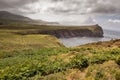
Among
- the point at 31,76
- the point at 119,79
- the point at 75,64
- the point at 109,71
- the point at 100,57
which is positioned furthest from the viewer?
the point at 100,57

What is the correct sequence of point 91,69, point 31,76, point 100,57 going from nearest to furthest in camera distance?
point 91,69 < point 31,76 < point 100,57

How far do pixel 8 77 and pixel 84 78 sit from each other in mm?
9738

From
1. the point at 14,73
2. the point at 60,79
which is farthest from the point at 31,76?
the point at 60,79

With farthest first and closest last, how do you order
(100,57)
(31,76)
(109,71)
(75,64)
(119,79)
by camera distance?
(100,57) < (75,64) < (31,76) < (109,71) < (119,79)

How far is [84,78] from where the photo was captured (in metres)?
26.8

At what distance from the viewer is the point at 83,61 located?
33656 mm

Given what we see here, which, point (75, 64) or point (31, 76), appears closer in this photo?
point (31, 76)

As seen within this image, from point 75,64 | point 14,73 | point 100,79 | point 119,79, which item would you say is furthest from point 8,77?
point 119,79

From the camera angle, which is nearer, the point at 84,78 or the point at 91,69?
the point at 84,78

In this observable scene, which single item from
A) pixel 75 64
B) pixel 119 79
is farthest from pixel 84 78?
pixel 75 64

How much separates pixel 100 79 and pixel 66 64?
919 cm

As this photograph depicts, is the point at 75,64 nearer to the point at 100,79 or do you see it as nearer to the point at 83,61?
the point at 83,61

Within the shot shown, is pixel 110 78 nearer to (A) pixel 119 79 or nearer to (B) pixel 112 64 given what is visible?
(A) pixel 119 79

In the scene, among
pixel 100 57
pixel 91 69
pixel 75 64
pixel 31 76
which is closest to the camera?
pixel 91 69
